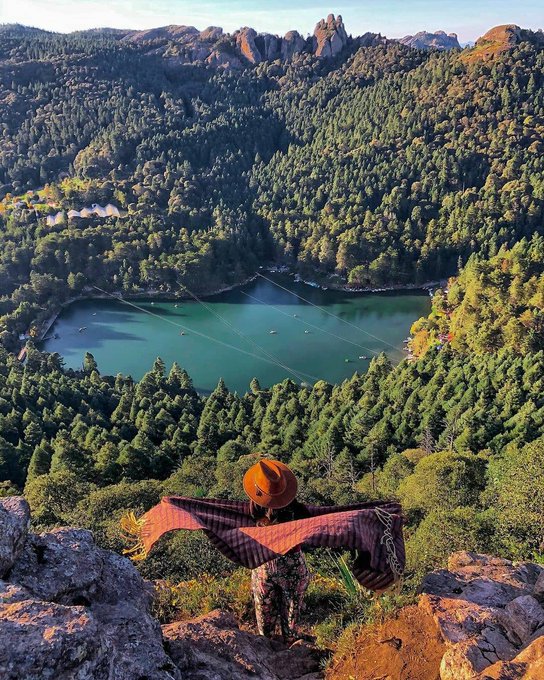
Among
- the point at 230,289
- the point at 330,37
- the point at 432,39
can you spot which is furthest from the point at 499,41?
the point at 432,39

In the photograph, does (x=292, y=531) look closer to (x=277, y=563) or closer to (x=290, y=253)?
(x=277, y=563)

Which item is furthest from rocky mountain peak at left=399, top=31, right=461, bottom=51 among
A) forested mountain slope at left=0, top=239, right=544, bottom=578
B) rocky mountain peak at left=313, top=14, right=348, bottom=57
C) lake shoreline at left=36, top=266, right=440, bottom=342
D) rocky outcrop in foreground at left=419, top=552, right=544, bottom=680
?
rocky outcrop in foreground at left=419, top=552, right=544, bottom=680

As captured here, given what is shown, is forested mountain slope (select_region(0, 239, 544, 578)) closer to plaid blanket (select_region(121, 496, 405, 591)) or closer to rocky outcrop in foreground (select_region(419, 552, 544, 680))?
rocky outcrop in foreground (select_region(419, 552, 544, 680))

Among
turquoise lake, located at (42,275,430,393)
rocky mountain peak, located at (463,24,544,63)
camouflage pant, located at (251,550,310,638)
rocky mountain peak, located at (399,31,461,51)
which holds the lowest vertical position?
turquoise lake, located at (42,275,430,393)

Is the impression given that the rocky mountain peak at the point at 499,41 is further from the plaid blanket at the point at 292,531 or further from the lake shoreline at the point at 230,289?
the plaid blanket at the point at 292,531

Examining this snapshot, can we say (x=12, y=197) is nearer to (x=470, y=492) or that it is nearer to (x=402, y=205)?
(x=402, y=205)

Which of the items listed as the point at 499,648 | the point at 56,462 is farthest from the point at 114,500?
the point at 499,648
